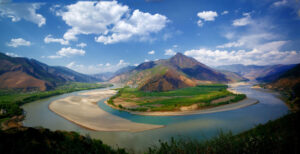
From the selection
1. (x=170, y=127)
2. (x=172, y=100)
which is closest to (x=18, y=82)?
(x=172, y=100)

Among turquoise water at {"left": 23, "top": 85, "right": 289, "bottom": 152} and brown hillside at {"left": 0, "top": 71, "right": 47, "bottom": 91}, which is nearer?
turquoise water at {"left": 23, "top": 85, "right": 289, "bottom": 152}

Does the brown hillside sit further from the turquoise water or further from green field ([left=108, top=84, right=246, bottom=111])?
the turquoise water

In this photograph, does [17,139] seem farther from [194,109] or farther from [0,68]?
[0,68]

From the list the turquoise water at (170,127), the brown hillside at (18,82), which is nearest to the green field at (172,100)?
the turquoise water at (170,127)

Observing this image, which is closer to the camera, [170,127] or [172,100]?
[170,127]

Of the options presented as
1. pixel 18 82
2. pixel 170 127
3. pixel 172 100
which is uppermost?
pixel 18 82

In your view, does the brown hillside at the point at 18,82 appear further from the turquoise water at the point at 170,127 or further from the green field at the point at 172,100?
the turquoise water at the point at 170,127

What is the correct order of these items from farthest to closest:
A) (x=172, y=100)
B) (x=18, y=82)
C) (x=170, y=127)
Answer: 1. (x=18, y=82)
2. (x=172, y=100)
3. (x=170, y=127)

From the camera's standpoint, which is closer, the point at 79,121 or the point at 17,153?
the point at 17,153

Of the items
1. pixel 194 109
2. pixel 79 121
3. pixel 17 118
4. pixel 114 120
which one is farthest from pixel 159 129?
pixel 17 118

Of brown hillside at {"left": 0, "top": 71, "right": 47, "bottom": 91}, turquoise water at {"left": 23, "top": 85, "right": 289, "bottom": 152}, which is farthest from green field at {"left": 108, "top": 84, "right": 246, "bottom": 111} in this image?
brown hillside at {"left": 0, "top": 71, "right": 47, "bottom": 91}

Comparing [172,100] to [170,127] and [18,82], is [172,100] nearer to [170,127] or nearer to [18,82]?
[170,127]
